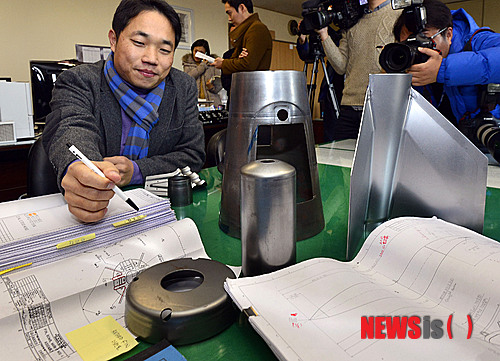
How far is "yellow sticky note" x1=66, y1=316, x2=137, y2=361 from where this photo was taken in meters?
0.33

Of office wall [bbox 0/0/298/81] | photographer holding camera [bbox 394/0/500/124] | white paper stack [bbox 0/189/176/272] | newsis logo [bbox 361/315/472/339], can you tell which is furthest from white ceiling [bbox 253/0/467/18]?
newsis logo [bbox 361/315/472/339]

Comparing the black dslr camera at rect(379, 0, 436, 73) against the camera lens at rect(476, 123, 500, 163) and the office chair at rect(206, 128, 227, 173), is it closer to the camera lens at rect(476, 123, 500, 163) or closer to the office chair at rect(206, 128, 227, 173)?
the camera lens at rect(476, 123, 500, 163)

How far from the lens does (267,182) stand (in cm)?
37

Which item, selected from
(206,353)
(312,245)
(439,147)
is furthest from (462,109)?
(206,353)

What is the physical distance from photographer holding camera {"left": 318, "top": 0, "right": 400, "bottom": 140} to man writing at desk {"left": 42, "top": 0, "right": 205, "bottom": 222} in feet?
2.61

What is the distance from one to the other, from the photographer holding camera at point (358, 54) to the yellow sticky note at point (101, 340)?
1367 millimetres

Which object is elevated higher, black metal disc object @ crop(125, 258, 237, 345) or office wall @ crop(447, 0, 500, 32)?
office wall @ crop(447, 0, 500, 32)

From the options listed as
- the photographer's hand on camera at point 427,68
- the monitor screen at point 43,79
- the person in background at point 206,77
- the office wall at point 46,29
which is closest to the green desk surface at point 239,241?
the photographer's hand on camera at point 427,68

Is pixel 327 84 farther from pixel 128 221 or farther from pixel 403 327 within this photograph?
pixel 403 327

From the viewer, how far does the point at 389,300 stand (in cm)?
36

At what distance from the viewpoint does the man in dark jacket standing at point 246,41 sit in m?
2.43

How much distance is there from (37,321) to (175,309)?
5.8 inches

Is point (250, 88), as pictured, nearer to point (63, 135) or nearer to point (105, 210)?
point (105, 210)

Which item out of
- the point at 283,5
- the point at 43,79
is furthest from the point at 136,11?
the point at 283,5
